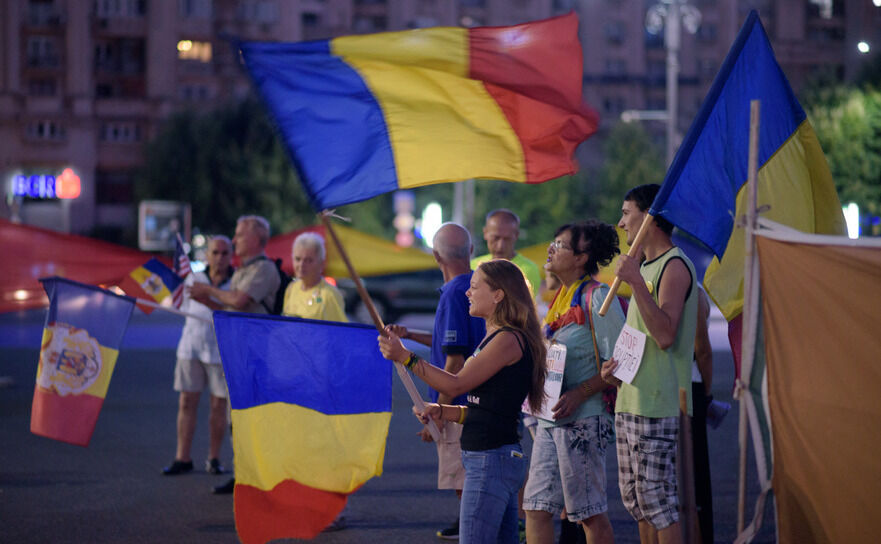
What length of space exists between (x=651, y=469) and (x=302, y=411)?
1.92 meters

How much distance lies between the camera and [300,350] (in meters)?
5.55

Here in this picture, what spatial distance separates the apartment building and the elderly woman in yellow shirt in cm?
5842

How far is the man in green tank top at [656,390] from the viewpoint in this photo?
4535mm

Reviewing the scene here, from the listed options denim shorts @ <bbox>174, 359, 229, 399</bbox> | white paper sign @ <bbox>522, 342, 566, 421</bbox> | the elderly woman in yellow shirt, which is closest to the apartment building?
denim shorts @ <bbox>174, 359, 229, 399</bbox>

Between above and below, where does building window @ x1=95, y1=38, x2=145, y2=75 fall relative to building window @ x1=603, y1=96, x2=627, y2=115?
above

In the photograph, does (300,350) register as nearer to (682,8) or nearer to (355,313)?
(355,313)

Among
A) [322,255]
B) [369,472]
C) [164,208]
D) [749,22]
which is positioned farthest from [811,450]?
[164,208]

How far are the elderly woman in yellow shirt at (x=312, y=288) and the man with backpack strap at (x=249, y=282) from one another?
15.0 inches

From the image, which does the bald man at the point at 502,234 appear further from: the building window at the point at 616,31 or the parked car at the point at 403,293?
the building window at the point at 616,31

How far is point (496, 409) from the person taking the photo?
4273 millimetres

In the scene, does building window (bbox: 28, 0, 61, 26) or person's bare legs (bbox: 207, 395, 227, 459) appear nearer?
person's bare legs (bbox: 207, 395, 227, 459)

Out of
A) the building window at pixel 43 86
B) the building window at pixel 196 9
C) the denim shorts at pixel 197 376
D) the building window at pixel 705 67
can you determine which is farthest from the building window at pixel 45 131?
the denim shorts at pixel 197 376

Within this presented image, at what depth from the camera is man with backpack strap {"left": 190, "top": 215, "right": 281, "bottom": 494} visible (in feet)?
24.6

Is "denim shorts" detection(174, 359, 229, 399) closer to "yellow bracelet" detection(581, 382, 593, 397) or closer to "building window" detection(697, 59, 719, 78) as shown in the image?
"yellow bracelet" detection(581, 382, 593, 397)
